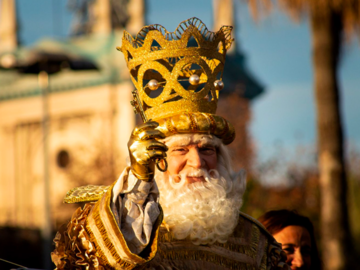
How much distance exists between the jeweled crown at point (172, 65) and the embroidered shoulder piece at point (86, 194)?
A: 65 cm

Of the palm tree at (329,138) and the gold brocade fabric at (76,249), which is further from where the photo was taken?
the palm tree at (329,138)

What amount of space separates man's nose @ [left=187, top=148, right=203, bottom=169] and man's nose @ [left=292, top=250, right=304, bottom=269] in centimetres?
135

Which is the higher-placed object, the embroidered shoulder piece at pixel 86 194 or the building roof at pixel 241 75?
the embroidered shoulder piece at pixel 86 194

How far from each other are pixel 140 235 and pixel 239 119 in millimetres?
15287

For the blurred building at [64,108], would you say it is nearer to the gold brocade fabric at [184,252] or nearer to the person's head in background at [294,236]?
the person's head in background at [294,236]

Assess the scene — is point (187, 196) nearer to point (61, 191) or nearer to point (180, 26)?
point (180, 26)

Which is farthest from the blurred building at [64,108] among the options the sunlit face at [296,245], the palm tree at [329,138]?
the sunlit face at [296,245]

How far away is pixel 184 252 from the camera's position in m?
4.15

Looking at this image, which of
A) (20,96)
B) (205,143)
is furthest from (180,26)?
(20,96)

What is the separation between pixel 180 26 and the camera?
448 cm

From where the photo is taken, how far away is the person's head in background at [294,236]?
17.4ft

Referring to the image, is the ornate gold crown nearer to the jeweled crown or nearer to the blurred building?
the jeweled crown

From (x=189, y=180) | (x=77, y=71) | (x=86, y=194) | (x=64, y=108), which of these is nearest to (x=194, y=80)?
(x=189, y=180)

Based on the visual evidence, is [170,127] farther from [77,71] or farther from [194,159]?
[77,71]
